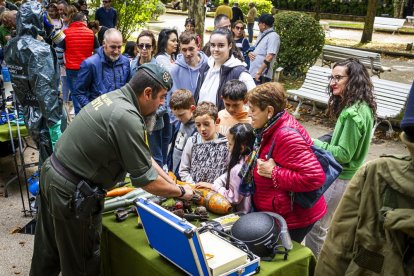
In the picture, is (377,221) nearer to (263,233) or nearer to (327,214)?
(263,233)

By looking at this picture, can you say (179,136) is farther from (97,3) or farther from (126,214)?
(97,3)

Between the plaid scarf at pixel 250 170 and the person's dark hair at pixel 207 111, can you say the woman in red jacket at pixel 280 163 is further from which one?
the person's dark hair at pixel 207 111

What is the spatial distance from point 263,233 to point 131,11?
13.9m

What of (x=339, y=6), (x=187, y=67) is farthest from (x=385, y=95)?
(x=339, y=6)

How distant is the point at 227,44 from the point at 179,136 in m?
1.30

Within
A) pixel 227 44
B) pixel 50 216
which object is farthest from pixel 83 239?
pixel 227 44

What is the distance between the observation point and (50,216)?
3.65 metres

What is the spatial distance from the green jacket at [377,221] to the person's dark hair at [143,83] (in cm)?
164

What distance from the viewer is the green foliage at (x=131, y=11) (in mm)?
15680

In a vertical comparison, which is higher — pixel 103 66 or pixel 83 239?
pixel 103 66

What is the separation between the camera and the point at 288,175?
3.35 meters

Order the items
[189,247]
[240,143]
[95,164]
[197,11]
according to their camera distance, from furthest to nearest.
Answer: [197,11] < [240,143] < [95,164] < [189,247]

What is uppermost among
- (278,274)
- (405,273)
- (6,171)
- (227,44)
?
(227,44)

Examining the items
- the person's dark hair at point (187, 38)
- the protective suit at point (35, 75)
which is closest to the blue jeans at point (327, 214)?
the person's dark hair at point (187, 38)
